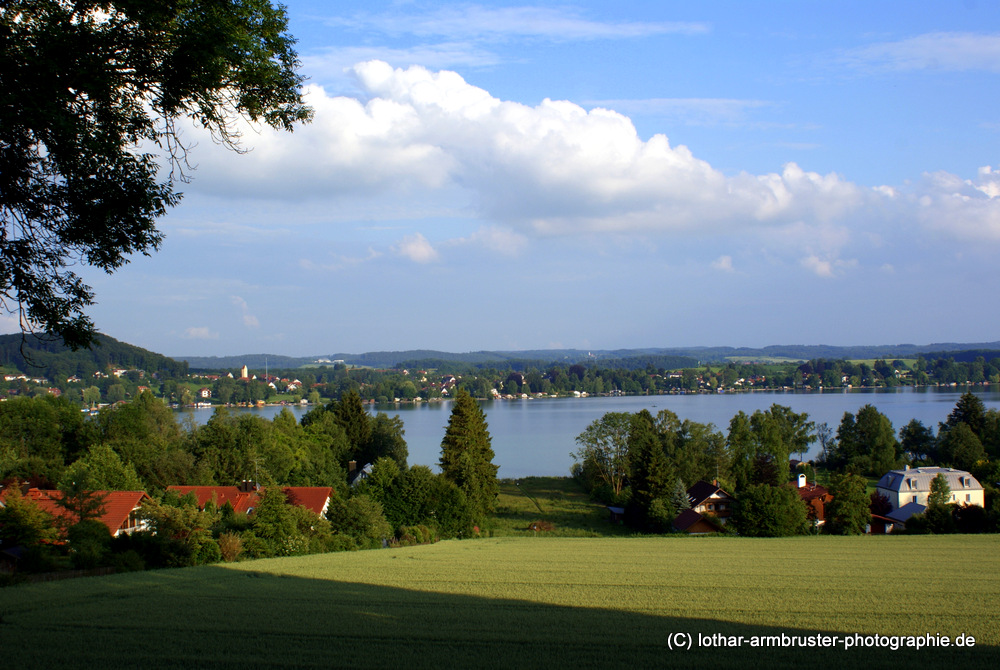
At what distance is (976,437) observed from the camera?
4297 centimetres

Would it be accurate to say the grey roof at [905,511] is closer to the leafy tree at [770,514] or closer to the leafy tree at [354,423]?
the leafy tree at [770,514]

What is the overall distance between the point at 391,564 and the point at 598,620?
7691 mm

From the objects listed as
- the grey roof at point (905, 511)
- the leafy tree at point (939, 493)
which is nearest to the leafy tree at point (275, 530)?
the leafy tree at point (939, 493)

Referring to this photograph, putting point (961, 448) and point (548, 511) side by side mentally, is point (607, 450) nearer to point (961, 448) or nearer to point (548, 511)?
point (548, 511)

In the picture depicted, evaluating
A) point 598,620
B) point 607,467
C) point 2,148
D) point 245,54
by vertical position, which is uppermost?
point 245,54

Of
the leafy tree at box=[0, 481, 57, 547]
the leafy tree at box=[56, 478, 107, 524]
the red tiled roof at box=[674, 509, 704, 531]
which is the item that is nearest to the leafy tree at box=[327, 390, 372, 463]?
the red tiled roof at box=[674, 509, 704, 531]

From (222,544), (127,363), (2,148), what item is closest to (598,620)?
(2,148)

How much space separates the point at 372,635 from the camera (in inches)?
289

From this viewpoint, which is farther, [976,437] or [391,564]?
[976,437]

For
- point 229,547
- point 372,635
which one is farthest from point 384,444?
point 372,635

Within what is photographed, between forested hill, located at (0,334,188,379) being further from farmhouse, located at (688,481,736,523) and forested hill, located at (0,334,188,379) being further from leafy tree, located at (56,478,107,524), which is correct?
farmhouse, located at (688,481,736,523)

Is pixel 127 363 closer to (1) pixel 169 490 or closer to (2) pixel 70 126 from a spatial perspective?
(1) pixel 169 490

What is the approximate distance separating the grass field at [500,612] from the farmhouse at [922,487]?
1768cm

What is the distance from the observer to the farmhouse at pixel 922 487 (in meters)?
30.7
